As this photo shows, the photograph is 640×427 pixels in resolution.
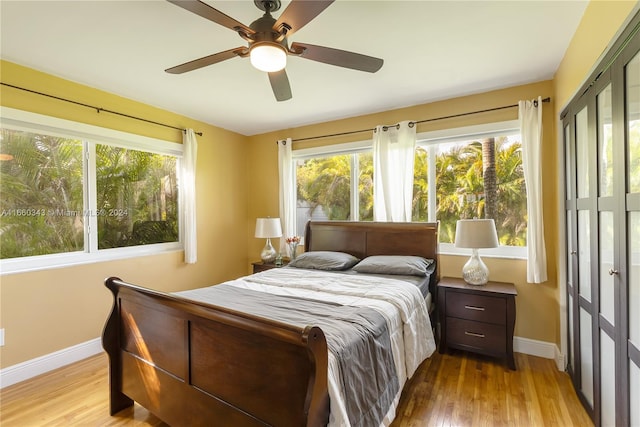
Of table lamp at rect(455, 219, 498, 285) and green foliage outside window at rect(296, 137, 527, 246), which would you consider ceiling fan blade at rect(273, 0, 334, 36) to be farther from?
green foliage outside window at rect(296, 137, 527, 246)

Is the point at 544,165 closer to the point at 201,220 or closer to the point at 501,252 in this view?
the point at 501,252

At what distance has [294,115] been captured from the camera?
150 inches

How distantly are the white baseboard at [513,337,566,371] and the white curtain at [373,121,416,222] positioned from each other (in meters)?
1.61

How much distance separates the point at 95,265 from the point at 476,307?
3.67 metres

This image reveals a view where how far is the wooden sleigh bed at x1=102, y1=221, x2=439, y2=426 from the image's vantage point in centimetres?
118

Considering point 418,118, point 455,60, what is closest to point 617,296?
point 455,60

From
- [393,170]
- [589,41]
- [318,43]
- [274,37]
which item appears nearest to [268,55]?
[274,37]

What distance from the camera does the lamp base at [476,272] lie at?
2.80m

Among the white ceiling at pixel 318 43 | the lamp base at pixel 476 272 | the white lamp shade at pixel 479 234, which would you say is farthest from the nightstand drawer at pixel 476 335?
the white ceiling at pixel 318 43

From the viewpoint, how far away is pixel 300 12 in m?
1.40

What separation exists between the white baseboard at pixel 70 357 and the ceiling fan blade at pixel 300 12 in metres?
3.24

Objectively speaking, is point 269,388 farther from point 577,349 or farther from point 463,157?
point 463,157

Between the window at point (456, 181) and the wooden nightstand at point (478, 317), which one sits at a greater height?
the window at point (456, 181)

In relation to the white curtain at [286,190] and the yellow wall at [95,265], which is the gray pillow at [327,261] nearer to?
the white curtain at [286,190]
